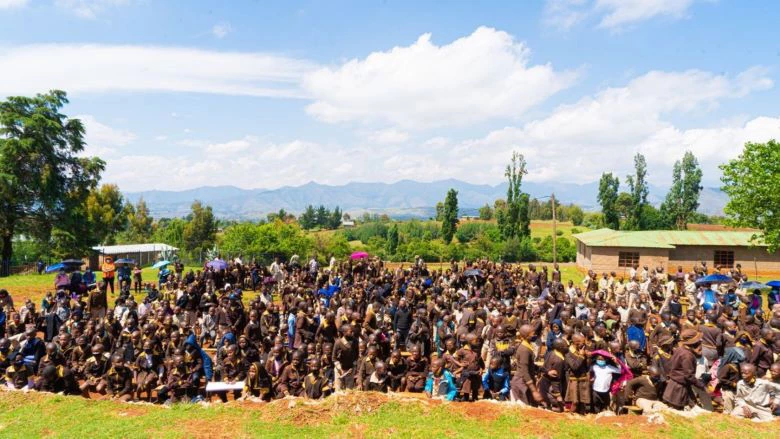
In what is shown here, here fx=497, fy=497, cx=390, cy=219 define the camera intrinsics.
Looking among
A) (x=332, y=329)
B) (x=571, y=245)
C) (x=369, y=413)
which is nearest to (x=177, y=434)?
(x=369, y=413)

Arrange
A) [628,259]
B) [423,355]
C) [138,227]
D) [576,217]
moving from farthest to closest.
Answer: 1. [576,217]
2. [138,227]
3. [628,259]
4. [423,355]

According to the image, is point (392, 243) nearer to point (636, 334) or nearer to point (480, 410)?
point (636, 334)

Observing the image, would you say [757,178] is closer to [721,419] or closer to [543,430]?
[721,419]

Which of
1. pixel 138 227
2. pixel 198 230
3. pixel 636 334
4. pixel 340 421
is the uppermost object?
pixel 198 230

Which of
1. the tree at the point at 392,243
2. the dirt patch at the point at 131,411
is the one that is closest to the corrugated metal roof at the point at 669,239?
the tree at the point at 392,243

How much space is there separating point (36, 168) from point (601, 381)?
37681 millimetres

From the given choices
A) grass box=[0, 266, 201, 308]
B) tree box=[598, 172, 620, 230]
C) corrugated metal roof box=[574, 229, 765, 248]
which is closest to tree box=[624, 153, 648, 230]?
tree box=[598, 172, 620, 230]

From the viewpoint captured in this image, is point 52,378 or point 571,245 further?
point 571,245

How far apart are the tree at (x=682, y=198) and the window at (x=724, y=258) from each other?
40658 mm

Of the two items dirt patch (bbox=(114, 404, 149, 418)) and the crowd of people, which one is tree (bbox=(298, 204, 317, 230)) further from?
dirt patch (bbox=(114, 404, 149, 418))

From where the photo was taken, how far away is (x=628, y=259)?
31391 millimetres

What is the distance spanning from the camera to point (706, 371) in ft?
29.6

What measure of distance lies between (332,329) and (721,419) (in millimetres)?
7247

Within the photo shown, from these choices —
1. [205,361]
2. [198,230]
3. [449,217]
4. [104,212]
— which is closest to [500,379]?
[205,361]
